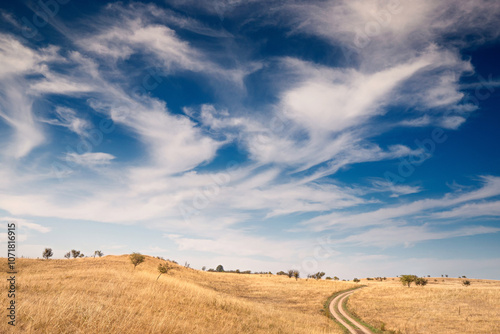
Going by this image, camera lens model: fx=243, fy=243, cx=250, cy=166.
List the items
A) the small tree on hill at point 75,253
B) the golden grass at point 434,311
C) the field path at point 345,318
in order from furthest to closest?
the small tree on hill at point 75,253
the field path at point 345,318
the golden grass at point 434,311

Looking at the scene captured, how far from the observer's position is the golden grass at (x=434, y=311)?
27281 mm

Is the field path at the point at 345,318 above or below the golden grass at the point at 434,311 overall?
below

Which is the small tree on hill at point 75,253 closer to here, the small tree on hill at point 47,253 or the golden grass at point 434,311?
the small tree on hill at point 47,253

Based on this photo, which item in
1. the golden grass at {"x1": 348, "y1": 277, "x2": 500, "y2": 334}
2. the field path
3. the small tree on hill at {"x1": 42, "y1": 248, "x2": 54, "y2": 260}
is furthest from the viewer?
the small tree on hill at {"x1": 42, "y1": 248, "x2": 54, "y2": 260}

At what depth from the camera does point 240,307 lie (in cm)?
2167

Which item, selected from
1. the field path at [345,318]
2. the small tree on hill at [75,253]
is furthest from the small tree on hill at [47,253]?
the field path at [345,318]

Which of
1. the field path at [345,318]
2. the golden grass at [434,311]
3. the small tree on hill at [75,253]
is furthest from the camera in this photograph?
the small tree on hill at [75,253]

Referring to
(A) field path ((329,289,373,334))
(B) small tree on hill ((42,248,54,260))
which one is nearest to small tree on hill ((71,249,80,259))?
(B) small tree on hill ((42,248,54,260))

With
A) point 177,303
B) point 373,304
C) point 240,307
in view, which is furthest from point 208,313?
point 373,304

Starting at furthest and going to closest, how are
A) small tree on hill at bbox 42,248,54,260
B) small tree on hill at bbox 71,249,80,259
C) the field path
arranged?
small tree on hill at bbox 71,249,80,259 < small tree on hill at bbox 42,248,54,260 < the field path

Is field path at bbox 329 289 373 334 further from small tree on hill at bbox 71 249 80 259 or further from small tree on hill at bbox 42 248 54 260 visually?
small tree on hill at bbox 71 249 80 259

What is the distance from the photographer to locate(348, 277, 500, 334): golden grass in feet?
89.5

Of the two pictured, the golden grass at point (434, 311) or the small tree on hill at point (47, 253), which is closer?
the golden grass at point (434, 311)

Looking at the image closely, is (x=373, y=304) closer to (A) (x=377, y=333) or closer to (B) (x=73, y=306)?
(A) (x=377, y=333)
